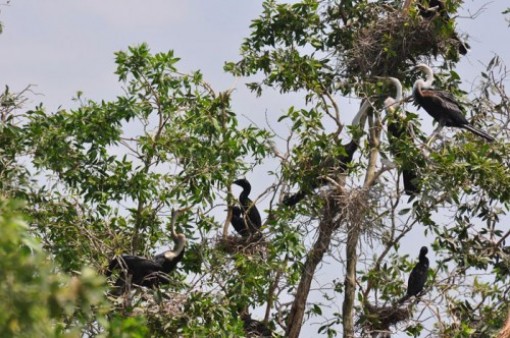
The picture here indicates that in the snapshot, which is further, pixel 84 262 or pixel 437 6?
pixel 437 6

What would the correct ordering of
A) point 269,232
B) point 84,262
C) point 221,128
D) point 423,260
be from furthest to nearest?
point 423,260 < point 221,128 < point 269,232 < point 84,262

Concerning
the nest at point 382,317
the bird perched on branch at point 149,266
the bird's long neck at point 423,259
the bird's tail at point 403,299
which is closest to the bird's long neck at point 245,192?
the bird's long neck at point 423,259

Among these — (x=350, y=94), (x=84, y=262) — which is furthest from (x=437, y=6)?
(x=84, y=262)

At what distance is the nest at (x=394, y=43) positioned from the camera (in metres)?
13.0

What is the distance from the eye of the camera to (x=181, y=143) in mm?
11719

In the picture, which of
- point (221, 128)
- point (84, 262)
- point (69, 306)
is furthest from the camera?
point (221, 128)

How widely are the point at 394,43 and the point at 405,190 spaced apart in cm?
192

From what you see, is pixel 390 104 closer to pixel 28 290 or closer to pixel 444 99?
pixel 444 99

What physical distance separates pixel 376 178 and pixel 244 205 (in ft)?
7.05

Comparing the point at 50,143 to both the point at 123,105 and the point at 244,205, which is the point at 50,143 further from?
the point at 244,205

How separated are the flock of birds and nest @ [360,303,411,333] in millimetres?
144

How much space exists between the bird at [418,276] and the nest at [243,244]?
65.6 inches

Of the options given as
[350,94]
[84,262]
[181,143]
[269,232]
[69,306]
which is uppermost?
[350,94]

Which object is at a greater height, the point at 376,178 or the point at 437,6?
the point at 437,6
